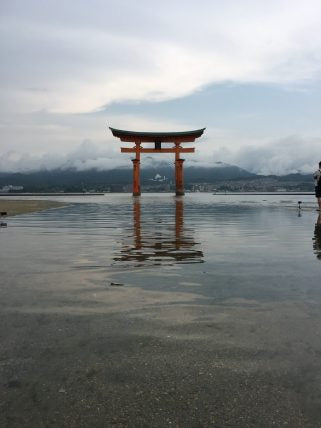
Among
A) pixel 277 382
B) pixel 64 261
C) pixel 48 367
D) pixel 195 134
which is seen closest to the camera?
pixel 277 382

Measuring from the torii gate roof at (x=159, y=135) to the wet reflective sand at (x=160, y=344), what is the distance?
5721 centimetres

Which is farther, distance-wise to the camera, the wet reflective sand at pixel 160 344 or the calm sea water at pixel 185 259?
the calm sea water at pixel 185 259

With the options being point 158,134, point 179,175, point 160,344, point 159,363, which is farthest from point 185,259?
point 179,175

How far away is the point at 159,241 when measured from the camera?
9383 mm

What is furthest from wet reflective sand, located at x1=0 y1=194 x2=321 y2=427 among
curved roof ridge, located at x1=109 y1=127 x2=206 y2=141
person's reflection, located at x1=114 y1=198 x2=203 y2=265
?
curved roof ridge, located at x1=109 y1=127 x2=206 y2=141

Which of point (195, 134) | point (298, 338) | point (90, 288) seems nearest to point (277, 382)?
point (298, 338)

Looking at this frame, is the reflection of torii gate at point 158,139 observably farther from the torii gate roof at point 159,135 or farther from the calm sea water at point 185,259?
the calm sea water at point 185,259

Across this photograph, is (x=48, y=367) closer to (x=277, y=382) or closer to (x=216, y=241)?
(x=277, y=382)

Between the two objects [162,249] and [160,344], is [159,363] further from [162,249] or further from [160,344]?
[162,249]

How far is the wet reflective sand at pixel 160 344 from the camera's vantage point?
2.13 metres

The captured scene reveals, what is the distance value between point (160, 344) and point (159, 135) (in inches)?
2415

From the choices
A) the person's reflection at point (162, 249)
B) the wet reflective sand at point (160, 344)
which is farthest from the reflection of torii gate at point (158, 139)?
the wet reflective sand at point (160, 344)

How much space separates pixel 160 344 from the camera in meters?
3.01

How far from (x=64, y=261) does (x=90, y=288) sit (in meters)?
2.08
